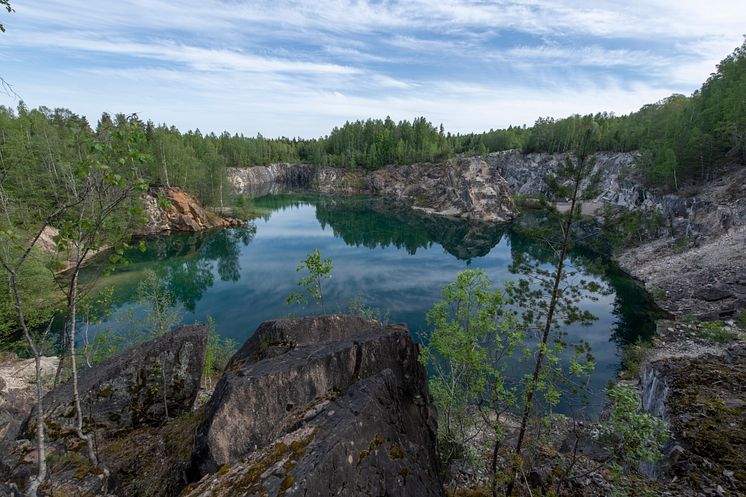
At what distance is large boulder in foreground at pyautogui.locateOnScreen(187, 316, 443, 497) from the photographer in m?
7.00

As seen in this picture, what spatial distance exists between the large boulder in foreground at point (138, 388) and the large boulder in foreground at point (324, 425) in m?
2.54

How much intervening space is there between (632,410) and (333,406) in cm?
791

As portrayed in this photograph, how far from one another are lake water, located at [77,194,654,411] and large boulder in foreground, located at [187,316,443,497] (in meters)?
8.86

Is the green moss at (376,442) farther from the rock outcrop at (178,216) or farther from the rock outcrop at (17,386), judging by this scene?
the rock outcrop at (178,216)

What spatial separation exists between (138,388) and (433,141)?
6949 inches

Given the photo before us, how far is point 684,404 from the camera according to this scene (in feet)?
60.2

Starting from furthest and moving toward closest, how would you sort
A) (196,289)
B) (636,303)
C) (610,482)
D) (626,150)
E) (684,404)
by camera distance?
1. (626,150)
2. (196,289)
3. (636,303)
4. (684,404)
5. (610,482)

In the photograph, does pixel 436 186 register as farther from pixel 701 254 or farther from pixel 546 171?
pixel 701 254

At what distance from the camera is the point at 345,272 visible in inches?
2453

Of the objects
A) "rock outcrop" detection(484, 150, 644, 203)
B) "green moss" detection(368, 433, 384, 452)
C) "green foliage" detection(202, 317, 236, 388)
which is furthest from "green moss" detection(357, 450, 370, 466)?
"rock outcrop" detection(484, 150, 644, 203)

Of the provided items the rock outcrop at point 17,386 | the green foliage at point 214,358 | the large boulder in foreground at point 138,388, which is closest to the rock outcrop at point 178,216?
the rock outcrop at point 17,386

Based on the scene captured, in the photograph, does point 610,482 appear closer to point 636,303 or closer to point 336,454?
point 336,454

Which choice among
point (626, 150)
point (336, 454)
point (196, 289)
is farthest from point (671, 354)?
point (626, 150)

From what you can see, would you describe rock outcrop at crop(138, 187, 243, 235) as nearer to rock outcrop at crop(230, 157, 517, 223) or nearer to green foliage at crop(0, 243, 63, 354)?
green foliage at crop(0, 243, 63, 354)
